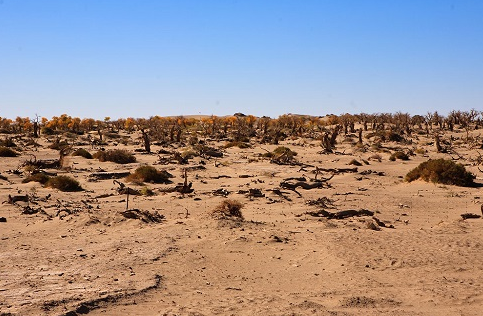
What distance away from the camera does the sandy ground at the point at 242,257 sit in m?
7.66

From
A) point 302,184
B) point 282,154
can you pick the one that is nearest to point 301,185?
point 302,184

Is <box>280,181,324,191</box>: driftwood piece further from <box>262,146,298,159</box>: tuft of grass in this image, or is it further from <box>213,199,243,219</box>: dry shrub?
<box>262,146,298,159</box>: tuft of grass

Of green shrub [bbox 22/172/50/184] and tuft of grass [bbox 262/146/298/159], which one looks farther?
tuft of grass [bbox 262/146/298/159]

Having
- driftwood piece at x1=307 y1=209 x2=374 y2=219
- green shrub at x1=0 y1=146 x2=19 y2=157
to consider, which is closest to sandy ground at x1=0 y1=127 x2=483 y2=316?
driftwood piece at x1=307 y1=209 x2=374 y2=219

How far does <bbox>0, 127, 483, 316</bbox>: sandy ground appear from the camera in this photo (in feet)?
25.1

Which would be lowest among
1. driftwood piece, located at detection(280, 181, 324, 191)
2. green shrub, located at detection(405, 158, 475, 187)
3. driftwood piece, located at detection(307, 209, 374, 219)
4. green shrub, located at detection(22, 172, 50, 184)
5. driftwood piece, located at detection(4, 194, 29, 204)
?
driftwood piece, located at detection(4, 194, 29, 204)

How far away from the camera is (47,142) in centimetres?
4250

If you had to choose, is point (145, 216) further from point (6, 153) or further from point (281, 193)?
point (6, 153)

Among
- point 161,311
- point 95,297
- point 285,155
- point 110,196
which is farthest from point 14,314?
point 285,155

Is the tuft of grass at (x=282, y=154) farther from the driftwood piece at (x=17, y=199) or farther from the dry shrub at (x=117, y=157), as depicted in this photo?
the driftwood piece at (x=17, y=199)

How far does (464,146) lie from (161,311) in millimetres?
34365

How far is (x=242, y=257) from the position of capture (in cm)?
1012

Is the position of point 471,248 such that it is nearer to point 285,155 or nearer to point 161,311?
point 161,311

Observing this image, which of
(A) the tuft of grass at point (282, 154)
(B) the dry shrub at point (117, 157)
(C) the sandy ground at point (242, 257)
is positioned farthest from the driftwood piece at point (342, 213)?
(B) the dry shrub at point (117, 157)
